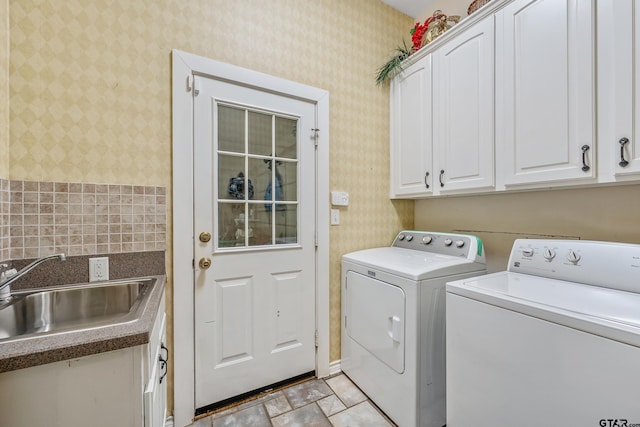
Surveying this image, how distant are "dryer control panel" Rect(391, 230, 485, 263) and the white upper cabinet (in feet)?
2.22

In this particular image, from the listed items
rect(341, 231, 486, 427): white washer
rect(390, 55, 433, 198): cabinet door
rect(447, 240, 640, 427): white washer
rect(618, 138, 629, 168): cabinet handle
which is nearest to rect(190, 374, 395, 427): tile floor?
rect(341, 231, 486, 427): white washer

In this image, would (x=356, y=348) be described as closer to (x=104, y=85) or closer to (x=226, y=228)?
(x=226, y=228)

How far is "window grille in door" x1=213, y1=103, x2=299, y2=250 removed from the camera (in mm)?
1666

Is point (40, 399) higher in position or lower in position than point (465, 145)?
lower

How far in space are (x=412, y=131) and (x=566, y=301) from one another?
1473mm

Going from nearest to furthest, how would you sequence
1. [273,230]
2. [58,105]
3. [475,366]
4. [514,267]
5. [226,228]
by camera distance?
[475,366]
[58,105]
[514,267]
[226,228]
[273,230]


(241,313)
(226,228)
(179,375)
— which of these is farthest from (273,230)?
(179,375)

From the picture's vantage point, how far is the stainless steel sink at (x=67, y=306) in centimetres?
107

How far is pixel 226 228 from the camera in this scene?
65.9 inches

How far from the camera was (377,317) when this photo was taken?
65.3 inches

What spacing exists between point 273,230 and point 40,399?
1.24 m

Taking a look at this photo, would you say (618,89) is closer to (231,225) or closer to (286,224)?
(286,224)

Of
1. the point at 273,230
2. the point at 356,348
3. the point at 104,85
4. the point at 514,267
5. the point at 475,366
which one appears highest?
the point at 104,85

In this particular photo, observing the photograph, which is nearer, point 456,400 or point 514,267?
point 456,400
